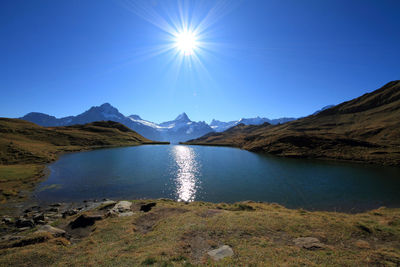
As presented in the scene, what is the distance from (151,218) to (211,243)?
11360 mm

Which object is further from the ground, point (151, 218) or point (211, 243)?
point (211, 243)

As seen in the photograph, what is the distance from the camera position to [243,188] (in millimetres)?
40844

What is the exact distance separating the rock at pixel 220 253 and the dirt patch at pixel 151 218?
936 centimetres

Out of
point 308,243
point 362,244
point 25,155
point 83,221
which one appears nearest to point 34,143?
point 25,155

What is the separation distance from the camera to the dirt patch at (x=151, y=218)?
19828 millimetres

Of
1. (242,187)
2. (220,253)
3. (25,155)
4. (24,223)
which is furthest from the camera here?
(25,155)

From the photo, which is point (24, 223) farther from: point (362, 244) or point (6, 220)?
point (362, 244)

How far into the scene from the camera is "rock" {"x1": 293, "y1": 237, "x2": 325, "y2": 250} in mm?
13891

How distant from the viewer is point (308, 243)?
14.5m

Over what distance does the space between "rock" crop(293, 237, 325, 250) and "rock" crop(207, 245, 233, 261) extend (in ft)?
21.3

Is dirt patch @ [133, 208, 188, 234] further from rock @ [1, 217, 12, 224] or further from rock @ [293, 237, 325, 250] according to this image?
rock @ [1, 217, 12, 224]

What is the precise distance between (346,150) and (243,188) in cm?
8029

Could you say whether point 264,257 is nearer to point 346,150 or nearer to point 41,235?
point 41,235

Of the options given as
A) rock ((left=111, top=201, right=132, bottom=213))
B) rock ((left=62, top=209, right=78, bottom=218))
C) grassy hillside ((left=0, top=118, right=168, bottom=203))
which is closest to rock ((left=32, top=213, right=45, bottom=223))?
rock ((left=62, top=209, right=78, bottom=218))
